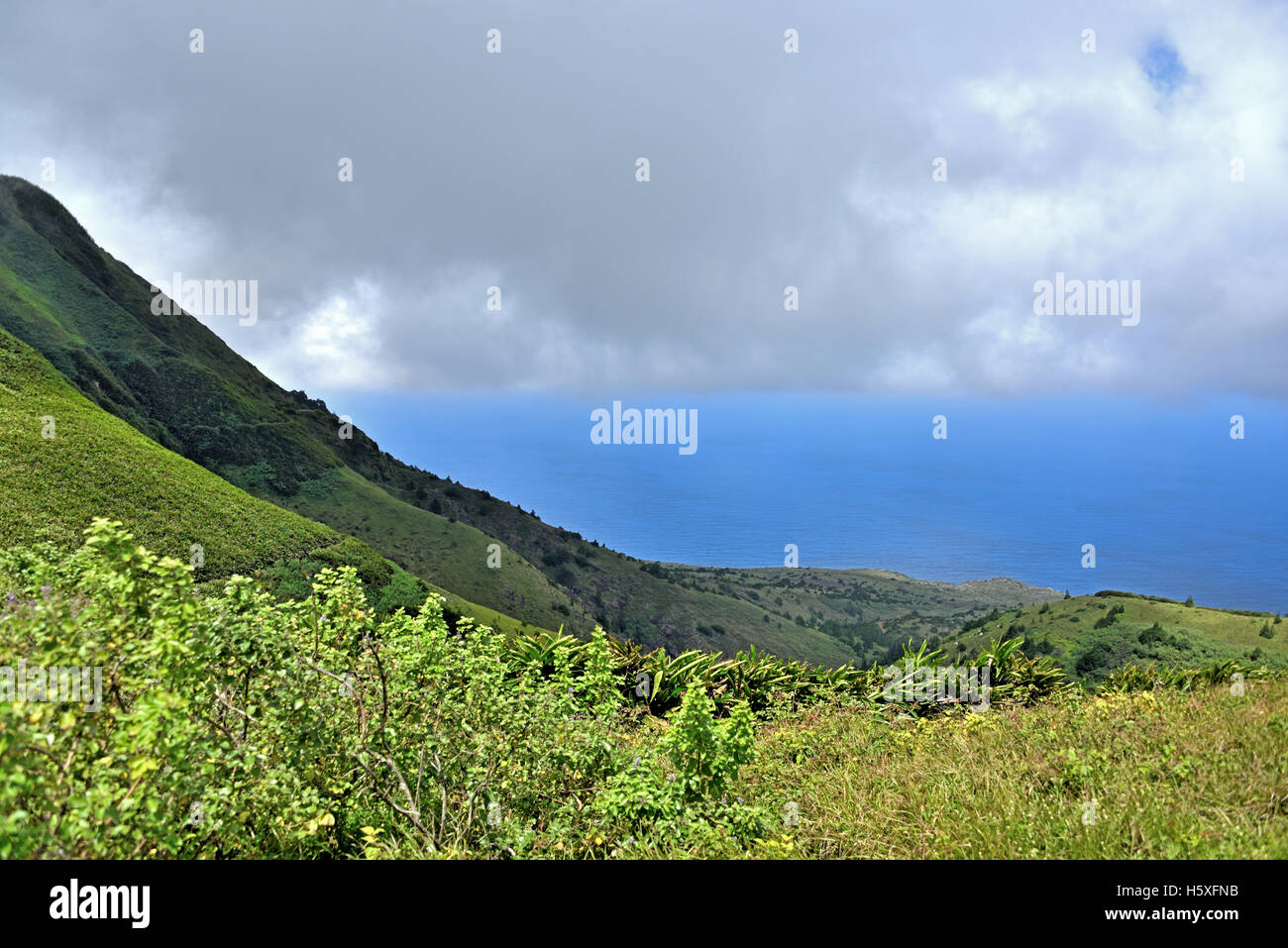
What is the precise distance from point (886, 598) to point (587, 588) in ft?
186

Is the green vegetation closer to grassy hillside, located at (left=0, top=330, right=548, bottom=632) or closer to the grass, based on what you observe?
the grass

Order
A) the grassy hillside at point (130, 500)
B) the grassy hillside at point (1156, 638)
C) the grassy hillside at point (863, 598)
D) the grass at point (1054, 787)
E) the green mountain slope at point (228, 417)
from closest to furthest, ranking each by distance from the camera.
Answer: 1. the grass at point (1054, 787)
2. the grassy hillside at point (130, 500)
3. the grassy hillside at point (1156, 638)
4. the green mountain slope at point (228, 417)
5. the grassy hillside at point (863, 598)

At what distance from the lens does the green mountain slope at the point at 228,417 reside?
21359mm

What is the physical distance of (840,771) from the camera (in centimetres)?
535

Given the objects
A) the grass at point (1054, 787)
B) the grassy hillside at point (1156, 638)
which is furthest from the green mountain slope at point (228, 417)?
the grass at point (1054, 787)

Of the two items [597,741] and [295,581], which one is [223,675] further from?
[295,581]

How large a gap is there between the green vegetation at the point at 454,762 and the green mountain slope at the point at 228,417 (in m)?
17.5

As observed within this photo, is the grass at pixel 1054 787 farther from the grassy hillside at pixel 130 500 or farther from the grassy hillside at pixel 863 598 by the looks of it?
the grassy hillside at pixel 863 598

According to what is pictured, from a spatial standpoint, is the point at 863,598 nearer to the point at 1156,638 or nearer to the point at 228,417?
the point at 228,417

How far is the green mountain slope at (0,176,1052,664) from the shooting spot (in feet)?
70.1

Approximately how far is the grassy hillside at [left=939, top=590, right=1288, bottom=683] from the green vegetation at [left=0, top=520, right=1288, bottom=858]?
4210mm

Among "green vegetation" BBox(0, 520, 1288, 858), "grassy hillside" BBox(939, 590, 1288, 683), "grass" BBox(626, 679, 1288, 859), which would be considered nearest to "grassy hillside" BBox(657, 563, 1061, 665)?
"grassy hillside" BBox(939, 590, 1288, 683)
